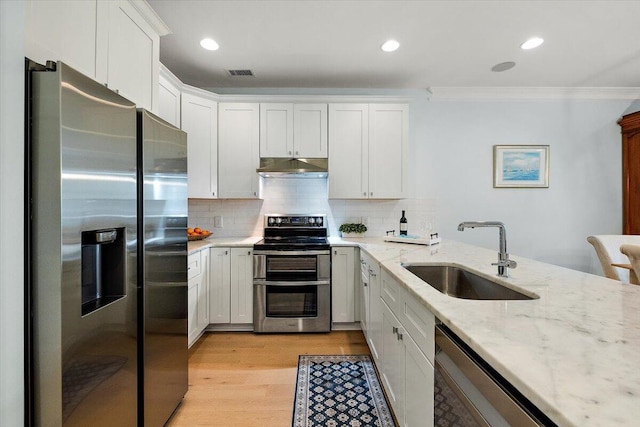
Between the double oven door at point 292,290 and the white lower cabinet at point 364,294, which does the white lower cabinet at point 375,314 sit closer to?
the white lower cabinet at point 364,294

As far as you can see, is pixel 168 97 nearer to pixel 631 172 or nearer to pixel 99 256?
pixel 99 256

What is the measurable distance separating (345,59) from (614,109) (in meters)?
3.35

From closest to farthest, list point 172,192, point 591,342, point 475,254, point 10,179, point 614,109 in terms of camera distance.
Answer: point 591,342 < point 10,179 < point 172,192 < point 475,254 < point 614,109

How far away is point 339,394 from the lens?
A: 1.95 m

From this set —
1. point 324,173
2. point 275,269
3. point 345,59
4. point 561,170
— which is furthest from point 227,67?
point 561,170

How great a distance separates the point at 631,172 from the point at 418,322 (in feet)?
13.0

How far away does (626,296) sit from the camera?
3.68 ft

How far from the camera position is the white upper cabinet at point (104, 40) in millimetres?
1105

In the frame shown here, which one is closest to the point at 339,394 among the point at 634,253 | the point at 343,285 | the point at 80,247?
the point at 343,285

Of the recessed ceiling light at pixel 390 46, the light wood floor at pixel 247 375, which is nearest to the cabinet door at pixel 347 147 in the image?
the recessed ceiling light at pixel 390 46

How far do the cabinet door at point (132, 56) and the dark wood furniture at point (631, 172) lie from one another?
4.85 meters

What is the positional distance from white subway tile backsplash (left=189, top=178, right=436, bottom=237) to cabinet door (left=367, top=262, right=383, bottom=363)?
3.76 feet

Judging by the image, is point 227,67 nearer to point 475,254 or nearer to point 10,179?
point 10,179

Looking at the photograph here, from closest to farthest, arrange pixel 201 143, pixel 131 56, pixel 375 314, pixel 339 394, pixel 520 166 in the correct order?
1. pixel 131 56
2. pixel 339 394
3. pixel 375 314
4. pixel 201 143
5. pixel 520 166
